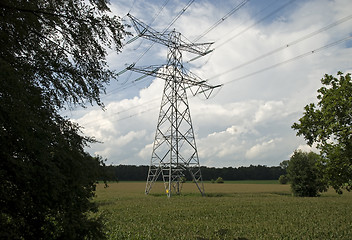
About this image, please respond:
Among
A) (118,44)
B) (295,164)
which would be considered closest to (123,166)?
(295,164)

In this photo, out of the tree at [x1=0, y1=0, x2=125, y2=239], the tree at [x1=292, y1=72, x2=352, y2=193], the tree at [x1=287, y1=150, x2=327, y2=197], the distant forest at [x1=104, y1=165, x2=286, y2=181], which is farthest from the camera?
the distant forest at [x1=104, y1=165, x2=286, y2=181]

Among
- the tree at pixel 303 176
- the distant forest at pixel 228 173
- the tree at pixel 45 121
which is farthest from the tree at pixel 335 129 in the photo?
the distant forest at pixel 228 173

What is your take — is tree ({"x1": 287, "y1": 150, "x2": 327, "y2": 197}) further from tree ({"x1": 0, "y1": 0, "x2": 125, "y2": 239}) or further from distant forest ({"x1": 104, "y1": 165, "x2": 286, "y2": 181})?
distant forest ({"x1": 104, "y1": 165, "x2": 286, "y2": 181})

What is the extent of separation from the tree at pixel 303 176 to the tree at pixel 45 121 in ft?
129

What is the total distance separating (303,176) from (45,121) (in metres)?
41.2

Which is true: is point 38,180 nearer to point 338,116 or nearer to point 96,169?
point 96,169

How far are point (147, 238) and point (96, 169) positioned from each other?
6.63 m

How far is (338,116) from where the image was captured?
1512 cm

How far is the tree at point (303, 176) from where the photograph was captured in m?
39.8

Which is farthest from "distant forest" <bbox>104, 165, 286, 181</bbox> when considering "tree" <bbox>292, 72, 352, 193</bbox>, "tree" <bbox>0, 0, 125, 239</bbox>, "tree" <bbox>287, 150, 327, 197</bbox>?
"tree" <bbox>0, 0, 125, 239</bbox>

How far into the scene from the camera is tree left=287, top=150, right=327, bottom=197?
3978 cm

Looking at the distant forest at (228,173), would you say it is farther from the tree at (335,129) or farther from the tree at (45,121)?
the tree at (45,121)

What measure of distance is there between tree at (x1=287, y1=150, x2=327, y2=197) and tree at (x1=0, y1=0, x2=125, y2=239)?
39.2 m

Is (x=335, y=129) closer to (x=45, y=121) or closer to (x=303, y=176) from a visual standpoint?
(x=45, y=121)
